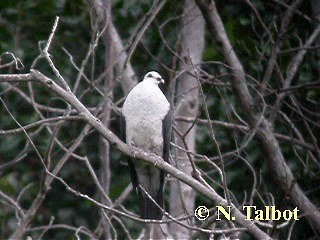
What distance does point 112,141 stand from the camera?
14.4 feet

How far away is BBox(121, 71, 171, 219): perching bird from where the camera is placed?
559cm

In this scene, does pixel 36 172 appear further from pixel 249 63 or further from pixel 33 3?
pixel 249 63

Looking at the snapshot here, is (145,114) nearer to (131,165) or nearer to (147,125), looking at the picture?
(147,125)

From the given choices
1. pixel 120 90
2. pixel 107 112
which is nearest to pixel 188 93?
pixel 107 112

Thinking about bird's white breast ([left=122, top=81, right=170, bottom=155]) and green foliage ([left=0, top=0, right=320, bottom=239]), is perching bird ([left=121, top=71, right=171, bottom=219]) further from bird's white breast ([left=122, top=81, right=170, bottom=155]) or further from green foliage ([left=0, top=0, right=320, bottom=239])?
green foliage ([left=0, top=0, right=320, bottom=239])

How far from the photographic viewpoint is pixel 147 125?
18.5 feet

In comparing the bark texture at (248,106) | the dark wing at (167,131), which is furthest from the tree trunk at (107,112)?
the bark texture at (248,106)

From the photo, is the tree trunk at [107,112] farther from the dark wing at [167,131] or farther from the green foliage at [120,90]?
the green foliage at [120,90]

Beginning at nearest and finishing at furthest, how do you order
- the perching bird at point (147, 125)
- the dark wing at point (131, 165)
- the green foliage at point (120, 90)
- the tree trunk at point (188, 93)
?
the perching bird at point (147, 125) → the dark wing at point (131, 165) → the tree trunk at point (188, 93) → the green foliage at point (120, 90)

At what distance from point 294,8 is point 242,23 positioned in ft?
1.90

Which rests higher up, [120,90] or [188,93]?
[188,93]

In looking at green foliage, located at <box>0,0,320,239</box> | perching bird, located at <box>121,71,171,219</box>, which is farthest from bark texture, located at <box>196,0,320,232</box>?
perching bird, located at <box>121,71,171,219</box>

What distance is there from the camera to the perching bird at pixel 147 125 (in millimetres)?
5594

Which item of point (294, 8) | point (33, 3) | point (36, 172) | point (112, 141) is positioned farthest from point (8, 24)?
point (112, 141)
